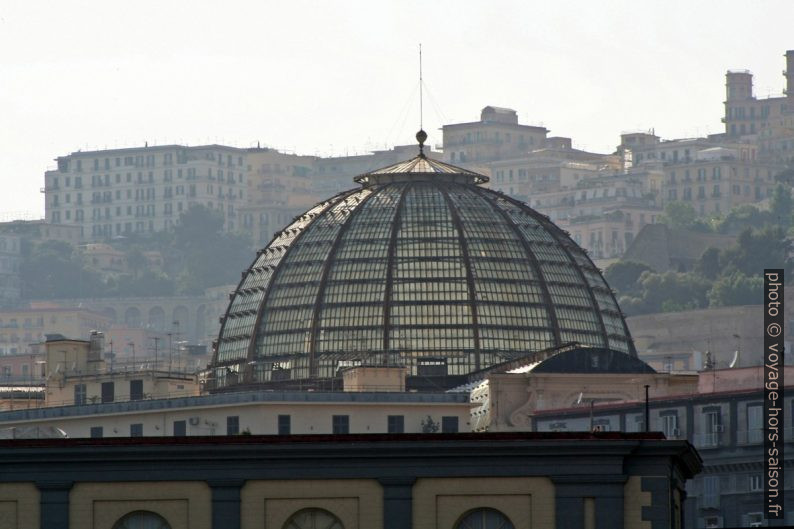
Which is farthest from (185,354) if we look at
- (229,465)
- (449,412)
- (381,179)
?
(229,465)

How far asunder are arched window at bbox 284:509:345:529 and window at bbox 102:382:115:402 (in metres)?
63.7

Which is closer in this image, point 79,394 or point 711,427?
point 711,427

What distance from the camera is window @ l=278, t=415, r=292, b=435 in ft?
356

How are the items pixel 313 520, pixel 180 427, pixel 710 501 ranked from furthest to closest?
pixel 710 501
pixel 180 427
pixel 313 520

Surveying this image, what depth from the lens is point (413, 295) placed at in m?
134

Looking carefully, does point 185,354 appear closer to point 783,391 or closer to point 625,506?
point 783,391

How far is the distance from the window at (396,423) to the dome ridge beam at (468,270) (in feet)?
65.9

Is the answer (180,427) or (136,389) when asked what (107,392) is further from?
(180,427)

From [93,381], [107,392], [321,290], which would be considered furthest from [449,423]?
[321,290]

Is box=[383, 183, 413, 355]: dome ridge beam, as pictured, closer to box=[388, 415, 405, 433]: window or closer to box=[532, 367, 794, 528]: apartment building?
box=[532, 367, 794, 528]: apartment building

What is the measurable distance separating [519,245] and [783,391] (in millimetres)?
28658

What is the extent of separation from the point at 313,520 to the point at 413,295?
74.0 metres

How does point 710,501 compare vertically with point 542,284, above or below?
below

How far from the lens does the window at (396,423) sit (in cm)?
10988
